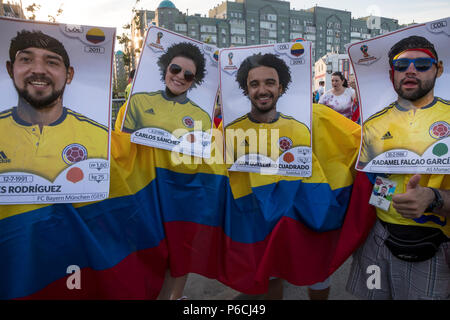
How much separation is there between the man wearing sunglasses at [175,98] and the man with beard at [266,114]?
254 millimetres

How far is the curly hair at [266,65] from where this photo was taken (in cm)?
181

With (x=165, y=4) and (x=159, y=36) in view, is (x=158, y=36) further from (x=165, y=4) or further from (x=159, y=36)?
(x=165, y=4)

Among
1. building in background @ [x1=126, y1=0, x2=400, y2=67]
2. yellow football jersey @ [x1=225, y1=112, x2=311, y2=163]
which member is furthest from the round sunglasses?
building in background @ [x1=126, y1=0, x2=400, y2=67]

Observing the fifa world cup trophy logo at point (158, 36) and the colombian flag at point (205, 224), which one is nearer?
the colombian flag at point (205, 224)

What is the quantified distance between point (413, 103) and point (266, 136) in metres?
0.75

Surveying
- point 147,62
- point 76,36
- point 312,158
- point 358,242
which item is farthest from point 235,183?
point 76,36

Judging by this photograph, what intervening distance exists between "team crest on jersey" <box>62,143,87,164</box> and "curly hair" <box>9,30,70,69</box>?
0.43 metres

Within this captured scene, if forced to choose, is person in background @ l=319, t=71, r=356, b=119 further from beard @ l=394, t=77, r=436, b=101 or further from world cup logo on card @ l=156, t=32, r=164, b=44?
world cup logo on card @ l=156, t=32, r=164, b=44

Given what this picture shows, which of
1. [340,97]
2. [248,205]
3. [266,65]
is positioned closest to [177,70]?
[266,65]

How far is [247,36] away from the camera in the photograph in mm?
47969

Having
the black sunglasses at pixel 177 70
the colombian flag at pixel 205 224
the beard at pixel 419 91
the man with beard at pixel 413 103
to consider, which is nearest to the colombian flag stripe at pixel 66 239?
the colombian flag at pixel 205 224

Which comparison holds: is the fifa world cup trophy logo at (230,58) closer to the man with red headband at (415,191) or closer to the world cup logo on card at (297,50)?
the world cup logo on card at (297,50)

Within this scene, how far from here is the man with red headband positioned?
1.37 m
